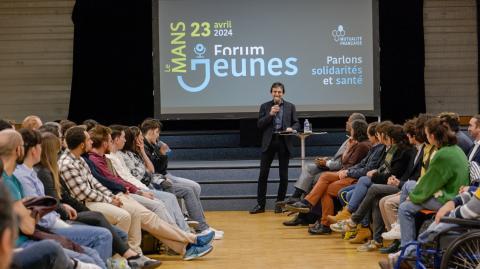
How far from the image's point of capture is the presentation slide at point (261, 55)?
10.9m

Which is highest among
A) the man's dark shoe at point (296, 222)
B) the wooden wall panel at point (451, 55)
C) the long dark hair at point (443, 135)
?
the wooden wall panel at point (451, 55)

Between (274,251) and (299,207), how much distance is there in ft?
4.75

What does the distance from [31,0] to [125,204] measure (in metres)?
6.79

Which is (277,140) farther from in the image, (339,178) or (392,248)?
(392,248)

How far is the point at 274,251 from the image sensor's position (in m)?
6.67

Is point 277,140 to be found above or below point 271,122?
below

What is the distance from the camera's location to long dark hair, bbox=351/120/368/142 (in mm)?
7711

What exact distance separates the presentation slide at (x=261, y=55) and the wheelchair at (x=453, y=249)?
6.01m

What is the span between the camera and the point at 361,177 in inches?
282

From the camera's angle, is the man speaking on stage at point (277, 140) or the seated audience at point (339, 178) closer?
the seated audience at point (339, 178)

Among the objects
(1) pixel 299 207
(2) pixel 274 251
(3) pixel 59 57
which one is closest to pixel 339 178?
(1) pixel 299 207

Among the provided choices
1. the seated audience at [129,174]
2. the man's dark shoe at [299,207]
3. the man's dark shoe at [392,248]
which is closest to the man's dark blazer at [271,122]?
the man's dark shoe at [299,207]

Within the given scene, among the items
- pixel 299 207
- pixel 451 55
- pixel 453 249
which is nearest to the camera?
pixel 453 249

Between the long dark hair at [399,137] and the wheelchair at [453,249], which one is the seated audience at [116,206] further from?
the wheelchair at [453,249]
